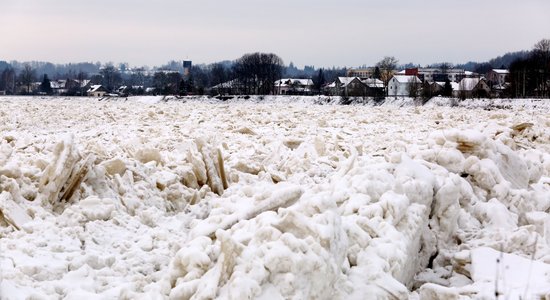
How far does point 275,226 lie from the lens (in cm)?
381

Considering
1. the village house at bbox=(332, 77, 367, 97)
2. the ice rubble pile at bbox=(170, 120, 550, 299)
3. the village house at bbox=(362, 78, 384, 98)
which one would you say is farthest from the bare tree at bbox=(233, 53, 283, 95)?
the ice rubble pile at bbox=(170, 120, 550, 299)

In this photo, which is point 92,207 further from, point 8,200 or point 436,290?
point 436,290

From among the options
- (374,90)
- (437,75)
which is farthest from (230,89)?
(437,75)

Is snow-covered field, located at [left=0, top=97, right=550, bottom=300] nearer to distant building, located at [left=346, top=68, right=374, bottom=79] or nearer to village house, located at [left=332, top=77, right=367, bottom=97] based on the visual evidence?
village house, located at [left=332, top=77, right=367, bottom=97]

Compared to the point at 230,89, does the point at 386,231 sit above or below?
below

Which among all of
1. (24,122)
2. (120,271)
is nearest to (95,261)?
(120,271)

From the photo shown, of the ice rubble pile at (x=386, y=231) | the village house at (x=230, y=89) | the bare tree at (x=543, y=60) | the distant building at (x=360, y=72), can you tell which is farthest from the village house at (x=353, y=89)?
the ice rubble pile at (x=386, y=231)

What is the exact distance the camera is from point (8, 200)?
5129 millimetres

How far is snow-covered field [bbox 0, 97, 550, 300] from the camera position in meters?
3.65

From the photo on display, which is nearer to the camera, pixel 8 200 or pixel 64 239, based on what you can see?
pixel 64 239

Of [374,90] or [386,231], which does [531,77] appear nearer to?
[374,90]

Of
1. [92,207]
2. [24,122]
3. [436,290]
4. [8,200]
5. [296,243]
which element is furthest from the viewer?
[24,122]

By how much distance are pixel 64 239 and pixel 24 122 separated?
13.2m

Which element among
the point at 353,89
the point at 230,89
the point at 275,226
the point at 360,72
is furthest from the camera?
the point at 360,72
